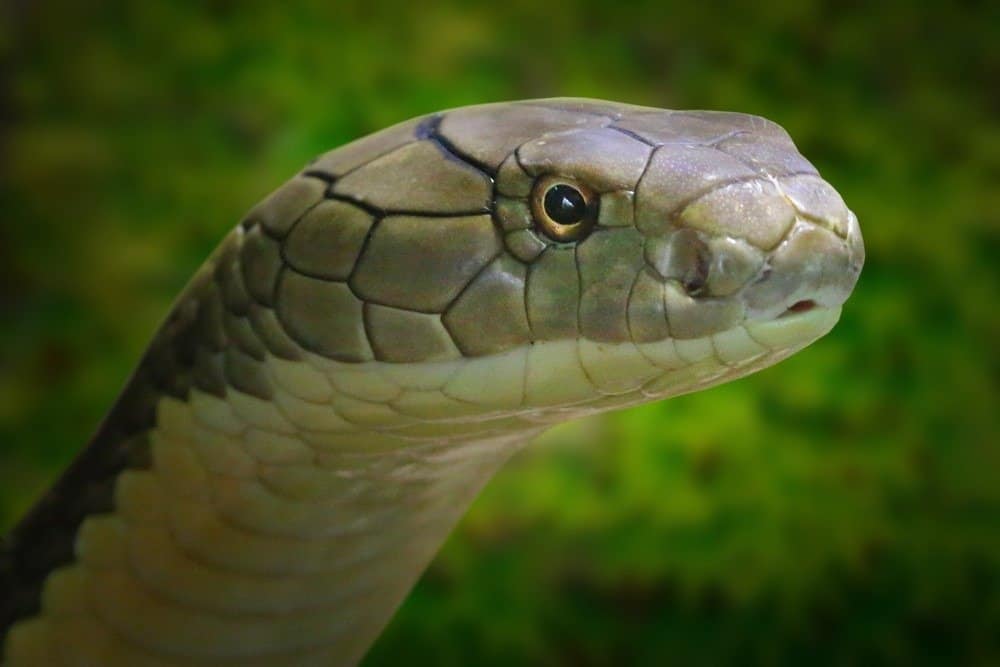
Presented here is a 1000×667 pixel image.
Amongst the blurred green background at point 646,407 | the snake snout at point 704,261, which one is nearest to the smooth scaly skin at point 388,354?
the snake snout at point 704,261

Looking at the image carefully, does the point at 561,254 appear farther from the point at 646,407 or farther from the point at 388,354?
the point at 646,407

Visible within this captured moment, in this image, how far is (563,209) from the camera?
3.10 ft

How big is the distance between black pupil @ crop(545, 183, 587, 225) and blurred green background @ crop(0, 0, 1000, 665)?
1522mm

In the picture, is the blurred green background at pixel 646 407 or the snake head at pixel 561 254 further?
the blurred green background at pixel 646 407

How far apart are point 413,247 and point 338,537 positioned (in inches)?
11.6

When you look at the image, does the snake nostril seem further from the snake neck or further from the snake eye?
the snake neck

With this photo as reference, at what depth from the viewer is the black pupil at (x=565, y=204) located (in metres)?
0.94

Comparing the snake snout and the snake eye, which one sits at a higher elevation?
the snake eye

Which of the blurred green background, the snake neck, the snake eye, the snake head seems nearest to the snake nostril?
the snake head

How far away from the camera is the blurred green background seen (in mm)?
2447

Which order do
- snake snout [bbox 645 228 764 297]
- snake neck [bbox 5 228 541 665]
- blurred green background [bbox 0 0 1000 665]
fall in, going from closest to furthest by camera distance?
snake snout [bbox 645 228 764 297] → snake neck [bbox 5 228 541 665] → blurred green background [bbox 0 0 1000 665]

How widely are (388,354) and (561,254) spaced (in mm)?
153

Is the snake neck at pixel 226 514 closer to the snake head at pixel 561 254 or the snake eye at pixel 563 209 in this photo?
the snake head at pixel 561 254

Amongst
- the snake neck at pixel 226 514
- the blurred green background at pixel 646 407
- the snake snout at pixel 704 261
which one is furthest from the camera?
the blurred green background at pixel 646 407
